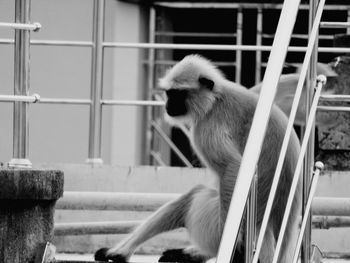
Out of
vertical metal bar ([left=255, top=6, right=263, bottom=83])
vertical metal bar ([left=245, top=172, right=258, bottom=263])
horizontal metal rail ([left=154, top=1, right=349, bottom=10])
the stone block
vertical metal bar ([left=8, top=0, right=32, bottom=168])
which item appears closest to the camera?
vertical metal bar ([left=245, top=172, right=258, bottom=263])

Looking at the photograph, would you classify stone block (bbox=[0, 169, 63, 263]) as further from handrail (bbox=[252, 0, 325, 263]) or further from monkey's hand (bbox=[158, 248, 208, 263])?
monkey's hand (bbox=[158, 248, 208, 263])

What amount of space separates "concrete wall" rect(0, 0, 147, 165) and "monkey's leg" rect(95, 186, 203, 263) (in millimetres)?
8789

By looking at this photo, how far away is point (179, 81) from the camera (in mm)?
6621

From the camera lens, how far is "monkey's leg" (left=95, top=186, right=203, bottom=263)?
5.99 m

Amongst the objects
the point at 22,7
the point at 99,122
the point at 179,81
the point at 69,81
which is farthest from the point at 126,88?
the point at 22,7

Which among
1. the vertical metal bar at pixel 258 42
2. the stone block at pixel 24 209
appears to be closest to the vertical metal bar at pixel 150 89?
the vertical metal bar at pixel 258 42

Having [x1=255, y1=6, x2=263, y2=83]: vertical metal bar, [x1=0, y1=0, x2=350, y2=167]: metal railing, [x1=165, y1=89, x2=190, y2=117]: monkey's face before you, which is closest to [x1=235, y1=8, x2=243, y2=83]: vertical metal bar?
[x1=0, y1=0, x2=350, y2=167]: metal railing

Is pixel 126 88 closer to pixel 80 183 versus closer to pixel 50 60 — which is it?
pixel 50 60

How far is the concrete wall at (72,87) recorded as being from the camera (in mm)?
15164

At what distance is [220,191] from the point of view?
597 centimetres

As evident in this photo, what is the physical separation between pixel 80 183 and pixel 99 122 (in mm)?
542

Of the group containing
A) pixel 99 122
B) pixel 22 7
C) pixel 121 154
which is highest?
pixel 22 7

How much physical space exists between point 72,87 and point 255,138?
39.9ft

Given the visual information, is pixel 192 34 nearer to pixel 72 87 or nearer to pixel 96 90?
pixel 72 87
